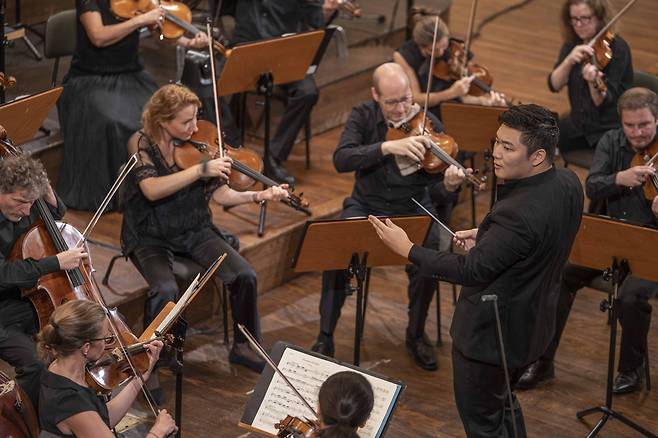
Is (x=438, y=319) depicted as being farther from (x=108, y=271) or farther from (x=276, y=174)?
(x=108, y=271)

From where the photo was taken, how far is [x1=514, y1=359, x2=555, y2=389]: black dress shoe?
4833mm

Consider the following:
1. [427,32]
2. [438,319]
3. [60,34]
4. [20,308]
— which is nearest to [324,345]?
[438,319]

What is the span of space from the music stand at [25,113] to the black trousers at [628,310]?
7.82 feet

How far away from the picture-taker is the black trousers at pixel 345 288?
491cm

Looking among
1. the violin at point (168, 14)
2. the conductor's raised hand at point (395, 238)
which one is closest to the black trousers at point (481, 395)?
the conductor's raised hand at point (395, 238)

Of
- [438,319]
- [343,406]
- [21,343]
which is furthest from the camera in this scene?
[438,319]

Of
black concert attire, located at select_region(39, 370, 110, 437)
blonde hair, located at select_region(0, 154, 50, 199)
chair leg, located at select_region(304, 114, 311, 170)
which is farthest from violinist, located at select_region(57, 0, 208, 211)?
black concert attire, located at select_region(39, 370, 110, 437)

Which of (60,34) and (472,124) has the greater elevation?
(60,34)

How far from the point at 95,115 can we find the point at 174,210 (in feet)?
3.39

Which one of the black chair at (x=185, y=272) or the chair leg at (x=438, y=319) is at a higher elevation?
the black chair at (x=185, y=272)

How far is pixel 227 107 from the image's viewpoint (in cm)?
583

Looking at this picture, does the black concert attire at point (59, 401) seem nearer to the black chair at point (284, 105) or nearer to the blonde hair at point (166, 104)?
the blonde hair at point (166, 104)

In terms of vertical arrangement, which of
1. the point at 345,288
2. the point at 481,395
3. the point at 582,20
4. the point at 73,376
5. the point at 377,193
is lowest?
the point at 345,288

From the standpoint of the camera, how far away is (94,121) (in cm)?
543
